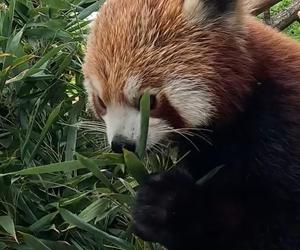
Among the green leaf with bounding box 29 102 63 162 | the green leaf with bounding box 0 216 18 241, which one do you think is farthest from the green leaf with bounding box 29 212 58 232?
the green leaf with bounding box 29 102 63 162

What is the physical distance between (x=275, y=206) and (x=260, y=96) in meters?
0.28

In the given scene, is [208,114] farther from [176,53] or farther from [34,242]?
[34,242]

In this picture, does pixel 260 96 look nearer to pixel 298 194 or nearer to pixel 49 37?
pixel 298 194

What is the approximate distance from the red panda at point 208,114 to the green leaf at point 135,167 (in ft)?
0.09

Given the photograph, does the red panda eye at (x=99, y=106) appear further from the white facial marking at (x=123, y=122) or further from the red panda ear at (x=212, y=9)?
the red panda ear at (x=212, y=9)

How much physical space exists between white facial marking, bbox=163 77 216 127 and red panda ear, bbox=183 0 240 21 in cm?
18

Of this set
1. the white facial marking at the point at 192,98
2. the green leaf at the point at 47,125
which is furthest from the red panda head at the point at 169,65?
the green leaf at the point at 47,125

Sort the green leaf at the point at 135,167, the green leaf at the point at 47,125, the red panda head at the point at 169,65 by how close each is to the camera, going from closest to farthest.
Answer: the green leaf at the point at 135,167
the red panda head at the point at 169,65
the green leaf at the point at 47,125

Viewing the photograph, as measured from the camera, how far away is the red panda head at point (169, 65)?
2287 millimetres

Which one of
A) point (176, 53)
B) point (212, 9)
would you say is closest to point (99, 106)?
point (176, 53)

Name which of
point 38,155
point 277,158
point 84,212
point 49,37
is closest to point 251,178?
point 277,158

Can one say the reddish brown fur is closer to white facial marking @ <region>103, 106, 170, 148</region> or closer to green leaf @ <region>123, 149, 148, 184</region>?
white facial marking @ <region>103, 106, 170, 148</region>

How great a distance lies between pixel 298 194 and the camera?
2.29 meters

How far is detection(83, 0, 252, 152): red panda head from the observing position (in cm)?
229
